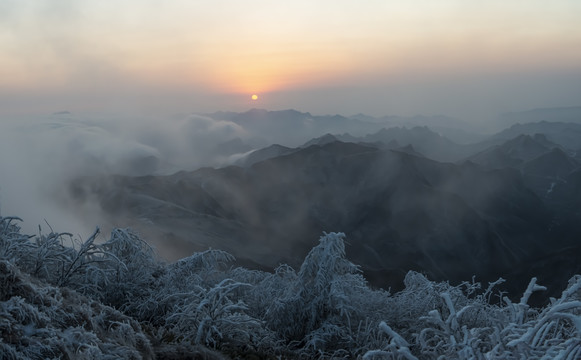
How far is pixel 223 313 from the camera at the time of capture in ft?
24.8

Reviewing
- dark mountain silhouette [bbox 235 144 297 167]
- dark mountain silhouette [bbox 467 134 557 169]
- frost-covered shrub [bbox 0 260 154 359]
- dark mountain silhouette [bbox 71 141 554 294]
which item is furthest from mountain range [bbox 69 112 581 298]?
frost-covered shrub [bbox 0 260 154 359]

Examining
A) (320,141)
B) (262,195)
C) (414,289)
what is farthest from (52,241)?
(320,141)

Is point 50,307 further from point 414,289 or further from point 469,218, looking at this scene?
point 469,218

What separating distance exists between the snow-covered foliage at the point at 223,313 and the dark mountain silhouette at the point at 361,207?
52.3 m

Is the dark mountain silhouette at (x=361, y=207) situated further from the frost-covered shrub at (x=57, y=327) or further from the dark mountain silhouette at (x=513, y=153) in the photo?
the frost-covered shrub at (x=57, y=327)

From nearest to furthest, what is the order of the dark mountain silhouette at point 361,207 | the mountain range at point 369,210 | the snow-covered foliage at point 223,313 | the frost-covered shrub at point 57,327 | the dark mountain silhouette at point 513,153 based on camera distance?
the snow-covered foliage at point 223,313 < the frost-covered shrub at point 57,327 < the mountain range at point 369,210 < the dark mountain silhouette at point 361,207 < the dark mountain silhouette at point 513,153

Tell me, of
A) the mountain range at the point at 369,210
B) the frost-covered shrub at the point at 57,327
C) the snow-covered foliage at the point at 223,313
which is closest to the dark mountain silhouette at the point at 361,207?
the mountain range at the point at 369,210

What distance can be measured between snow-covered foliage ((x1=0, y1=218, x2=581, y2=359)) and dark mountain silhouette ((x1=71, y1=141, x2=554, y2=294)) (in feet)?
172

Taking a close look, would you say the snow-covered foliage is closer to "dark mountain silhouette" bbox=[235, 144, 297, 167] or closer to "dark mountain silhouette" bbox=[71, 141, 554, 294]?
"dark mountain silhouette" bbox=[71, 141, 554, 294]

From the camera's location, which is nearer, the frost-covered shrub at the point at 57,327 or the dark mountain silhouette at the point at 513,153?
the frost-covered shrub at the point at 57,327

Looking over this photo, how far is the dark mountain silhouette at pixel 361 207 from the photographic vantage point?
239 ft

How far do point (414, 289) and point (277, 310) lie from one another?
14.7 feet

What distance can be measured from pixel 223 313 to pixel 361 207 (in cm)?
9244

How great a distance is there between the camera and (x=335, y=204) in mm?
99438
